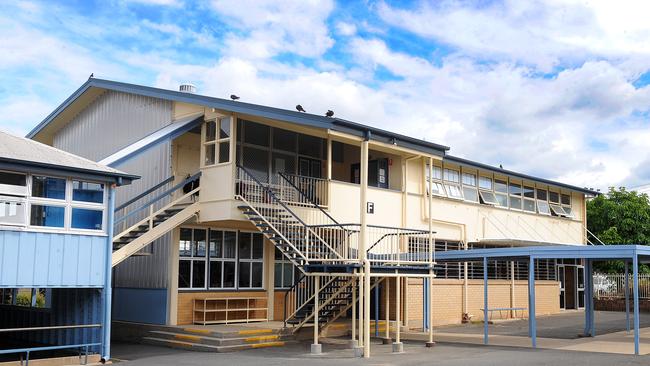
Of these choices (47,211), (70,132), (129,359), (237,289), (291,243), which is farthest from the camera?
(70,132)

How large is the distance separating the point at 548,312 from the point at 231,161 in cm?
1682

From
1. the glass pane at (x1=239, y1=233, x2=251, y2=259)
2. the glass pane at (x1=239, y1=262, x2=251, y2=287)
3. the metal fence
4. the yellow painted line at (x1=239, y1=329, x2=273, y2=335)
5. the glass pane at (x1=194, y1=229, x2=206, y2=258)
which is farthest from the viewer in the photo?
the metal fence

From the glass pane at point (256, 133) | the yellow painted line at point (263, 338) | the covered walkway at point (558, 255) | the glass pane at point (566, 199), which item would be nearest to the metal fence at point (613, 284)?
the glass pane at point (566, 199)

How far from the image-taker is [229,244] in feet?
64.0

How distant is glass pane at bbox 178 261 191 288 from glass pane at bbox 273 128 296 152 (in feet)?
13.9

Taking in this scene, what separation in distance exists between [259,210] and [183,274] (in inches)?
111

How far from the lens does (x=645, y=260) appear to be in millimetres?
17484

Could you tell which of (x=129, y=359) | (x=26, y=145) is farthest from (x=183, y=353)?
(x=26, y=145)

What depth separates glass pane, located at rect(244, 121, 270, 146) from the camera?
19406 millimetres

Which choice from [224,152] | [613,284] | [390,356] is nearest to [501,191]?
[613,284]

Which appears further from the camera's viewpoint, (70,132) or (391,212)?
(70,132)

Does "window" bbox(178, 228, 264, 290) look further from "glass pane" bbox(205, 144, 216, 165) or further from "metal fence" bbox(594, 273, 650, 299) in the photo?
"metal fence" bbox(594, 273, 650, 299)

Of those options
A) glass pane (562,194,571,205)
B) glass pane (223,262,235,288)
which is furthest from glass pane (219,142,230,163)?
glass pane (562,194,571,205)

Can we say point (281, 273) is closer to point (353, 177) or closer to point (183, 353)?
point (353, 177)
